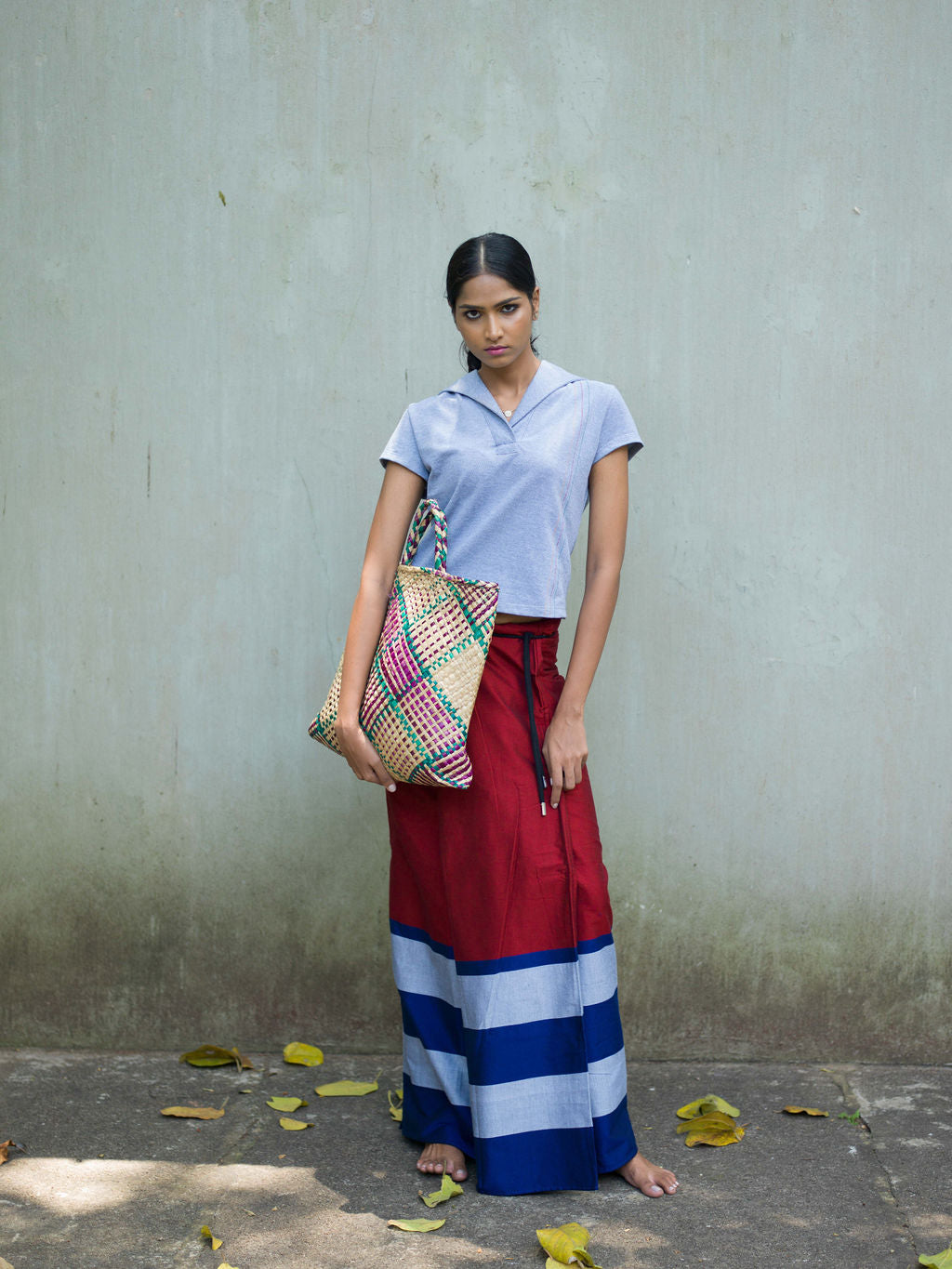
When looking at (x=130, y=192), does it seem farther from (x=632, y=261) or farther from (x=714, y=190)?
(x=714, y=190)

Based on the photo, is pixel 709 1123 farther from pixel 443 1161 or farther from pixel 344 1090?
pixel 344 1090

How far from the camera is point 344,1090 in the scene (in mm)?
2869

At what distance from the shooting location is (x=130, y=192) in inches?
118

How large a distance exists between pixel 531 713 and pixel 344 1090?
114 cm

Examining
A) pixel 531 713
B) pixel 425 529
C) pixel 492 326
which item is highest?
pixel 492 326

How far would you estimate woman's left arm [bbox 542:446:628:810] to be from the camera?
2.43 metres

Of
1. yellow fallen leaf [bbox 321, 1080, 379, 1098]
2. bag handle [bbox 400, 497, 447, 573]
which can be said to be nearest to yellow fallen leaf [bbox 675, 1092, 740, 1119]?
yellow fallen leaf [bbox 321, 1080, 379, 1098]

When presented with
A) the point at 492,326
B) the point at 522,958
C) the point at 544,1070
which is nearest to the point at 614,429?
the point at 492,326

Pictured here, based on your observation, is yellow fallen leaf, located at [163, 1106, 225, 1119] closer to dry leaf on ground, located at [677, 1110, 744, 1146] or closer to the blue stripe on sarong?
the blue stripe on sarong

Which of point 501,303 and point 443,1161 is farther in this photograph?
point 443,1161

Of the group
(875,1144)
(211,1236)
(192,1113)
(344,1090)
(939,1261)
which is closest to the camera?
Answer: (939,1261)

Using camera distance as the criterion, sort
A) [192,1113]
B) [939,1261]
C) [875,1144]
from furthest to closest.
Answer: [192,1113]
[875,1144]
[939,1261]

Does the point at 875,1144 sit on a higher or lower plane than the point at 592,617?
lower

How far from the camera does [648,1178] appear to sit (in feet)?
7.84
